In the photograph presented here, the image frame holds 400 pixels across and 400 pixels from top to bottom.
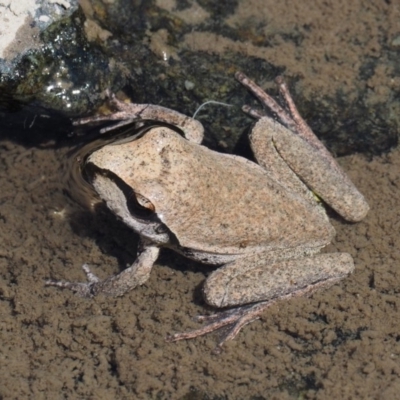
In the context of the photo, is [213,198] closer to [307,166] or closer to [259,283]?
[259,283]

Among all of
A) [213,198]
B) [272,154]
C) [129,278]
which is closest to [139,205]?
[213,198]

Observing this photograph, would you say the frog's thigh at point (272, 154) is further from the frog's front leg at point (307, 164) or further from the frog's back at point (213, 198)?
the frog's back at point (213, 198)

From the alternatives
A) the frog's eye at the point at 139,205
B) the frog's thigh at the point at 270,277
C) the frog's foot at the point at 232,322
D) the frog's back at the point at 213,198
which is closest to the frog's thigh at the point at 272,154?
the frog's back at the point at 213,198

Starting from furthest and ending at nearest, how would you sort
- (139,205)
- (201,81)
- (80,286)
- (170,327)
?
(201,81) < (80,286) < (170,327) < (139,205)

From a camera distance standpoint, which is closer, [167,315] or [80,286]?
[167,315]

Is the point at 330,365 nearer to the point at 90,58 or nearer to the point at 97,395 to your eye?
the point at 97,395

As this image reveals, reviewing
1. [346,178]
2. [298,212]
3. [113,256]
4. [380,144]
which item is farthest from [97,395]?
[380,144]

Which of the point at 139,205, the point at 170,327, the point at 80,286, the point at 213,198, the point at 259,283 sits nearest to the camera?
the point at 139,205
